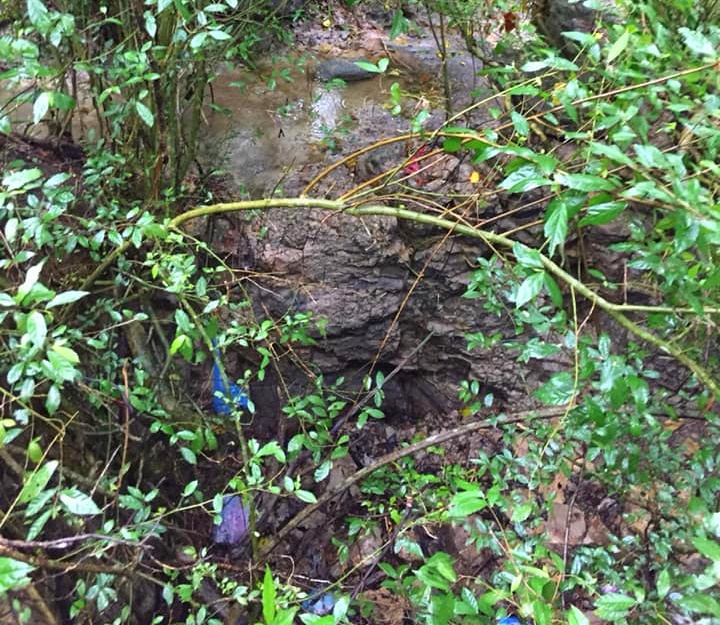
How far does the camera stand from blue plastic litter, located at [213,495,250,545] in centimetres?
233

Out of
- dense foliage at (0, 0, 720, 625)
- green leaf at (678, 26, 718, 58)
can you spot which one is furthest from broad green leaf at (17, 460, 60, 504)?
green leaf at (678, 26, 718, 58)

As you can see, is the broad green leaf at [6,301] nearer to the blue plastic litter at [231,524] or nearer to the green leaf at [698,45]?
the green leaf at [698,45]

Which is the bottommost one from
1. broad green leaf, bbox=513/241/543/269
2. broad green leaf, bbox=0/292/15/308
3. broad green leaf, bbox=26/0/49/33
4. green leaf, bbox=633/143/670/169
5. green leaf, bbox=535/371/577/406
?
green leaf, bbox=535/371/577/406

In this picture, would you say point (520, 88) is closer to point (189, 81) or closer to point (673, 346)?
point (673, 346)

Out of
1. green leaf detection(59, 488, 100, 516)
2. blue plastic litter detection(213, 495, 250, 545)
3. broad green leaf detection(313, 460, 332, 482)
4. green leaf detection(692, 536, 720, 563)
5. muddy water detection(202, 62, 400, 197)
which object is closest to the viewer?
green leaf detection(692, 536, 720, 563)

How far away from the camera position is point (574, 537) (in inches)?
89.0

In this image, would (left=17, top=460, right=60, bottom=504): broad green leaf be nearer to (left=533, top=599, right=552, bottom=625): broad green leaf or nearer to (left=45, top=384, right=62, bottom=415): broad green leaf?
(left=45, top=384, right=62, bottom=415): broad green leaf

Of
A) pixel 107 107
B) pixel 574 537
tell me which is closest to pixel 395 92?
pixel 107 107

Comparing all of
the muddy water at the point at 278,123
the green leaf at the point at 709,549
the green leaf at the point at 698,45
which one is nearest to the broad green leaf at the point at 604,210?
the green leaf at the point at 698,45

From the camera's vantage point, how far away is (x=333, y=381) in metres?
2.72

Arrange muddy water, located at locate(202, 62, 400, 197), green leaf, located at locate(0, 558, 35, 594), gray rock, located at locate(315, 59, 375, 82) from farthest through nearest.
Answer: gray rock, located at locate(315, 59, 375, 82) < muddy water, located at locate(202, 62, 400, 197) < green leaf, located at locate(0, 558, 35, 594)

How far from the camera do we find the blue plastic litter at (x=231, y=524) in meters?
2.33

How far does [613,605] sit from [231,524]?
182 centimetres

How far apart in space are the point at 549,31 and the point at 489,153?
7.12ft
